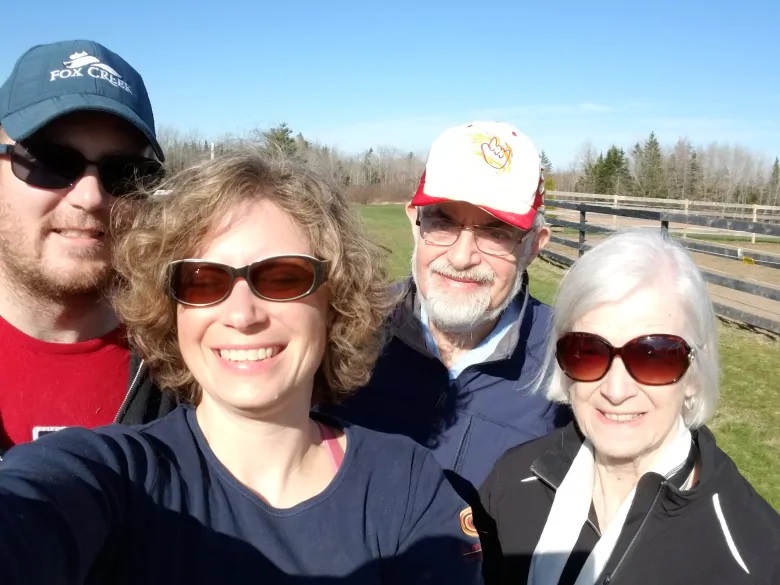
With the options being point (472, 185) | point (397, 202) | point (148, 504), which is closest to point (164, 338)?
point (148, 504)

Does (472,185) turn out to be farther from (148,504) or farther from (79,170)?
(148,504)

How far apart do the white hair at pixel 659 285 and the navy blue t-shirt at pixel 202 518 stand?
2.90 feet

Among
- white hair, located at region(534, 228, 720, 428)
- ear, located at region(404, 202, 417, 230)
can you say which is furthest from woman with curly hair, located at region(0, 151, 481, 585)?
ear, located at region(404, 202, 417, 230)

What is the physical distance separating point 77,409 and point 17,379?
0.19 meters

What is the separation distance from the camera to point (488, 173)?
99.6 inches

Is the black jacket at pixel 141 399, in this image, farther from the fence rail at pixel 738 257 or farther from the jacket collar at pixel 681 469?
the fence rail at pixel 738 257

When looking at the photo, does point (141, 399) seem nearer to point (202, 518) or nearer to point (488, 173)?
point (202, 518)

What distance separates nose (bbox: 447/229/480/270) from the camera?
8.35 feet

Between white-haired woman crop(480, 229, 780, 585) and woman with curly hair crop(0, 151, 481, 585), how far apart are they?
25.4 inches

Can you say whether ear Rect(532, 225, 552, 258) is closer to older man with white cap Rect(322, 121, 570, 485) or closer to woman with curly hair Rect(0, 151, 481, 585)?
older man with white cap Rect(322, 121, 570, 485)

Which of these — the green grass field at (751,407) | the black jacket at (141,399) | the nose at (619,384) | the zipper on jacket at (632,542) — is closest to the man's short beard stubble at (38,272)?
the black jacket at (141,399)

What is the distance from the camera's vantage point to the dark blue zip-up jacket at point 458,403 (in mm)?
2357

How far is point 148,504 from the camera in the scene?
1.32m

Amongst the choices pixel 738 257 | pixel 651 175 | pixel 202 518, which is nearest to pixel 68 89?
pixel 202 518
